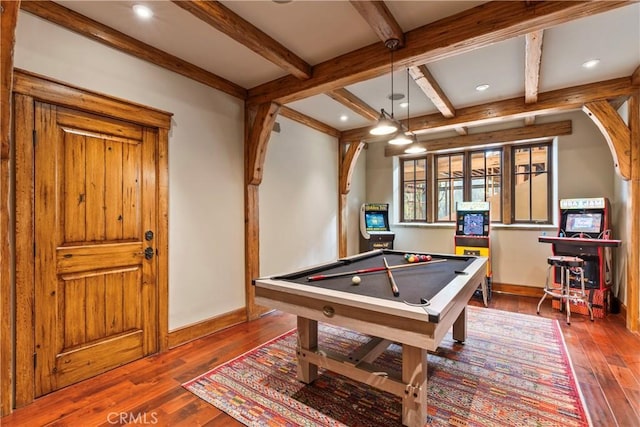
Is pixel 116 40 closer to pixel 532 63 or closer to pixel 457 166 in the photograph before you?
pixel 532 63

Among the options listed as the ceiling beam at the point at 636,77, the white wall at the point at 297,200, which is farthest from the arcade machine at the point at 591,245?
the white wall at the point at 297,200

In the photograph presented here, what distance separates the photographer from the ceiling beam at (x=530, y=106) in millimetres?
3545

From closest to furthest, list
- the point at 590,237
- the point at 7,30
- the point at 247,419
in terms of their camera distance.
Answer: the point at 7,30, the point at 247,419, the point at 590,237

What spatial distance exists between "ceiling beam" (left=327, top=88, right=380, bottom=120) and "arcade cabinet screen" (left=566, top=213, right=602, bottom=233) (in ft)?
10.6

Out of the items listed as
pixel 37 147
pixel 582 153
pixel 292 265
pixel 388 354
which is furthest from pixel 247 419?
pixel 582 153

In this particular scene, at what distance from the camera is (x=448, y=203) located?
5.98 metres

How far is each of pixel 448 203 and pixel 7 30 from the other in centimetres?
615

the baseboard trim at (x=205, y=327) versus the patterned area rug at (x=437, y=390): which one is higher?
the baseboard trim at (x=205, y=327)

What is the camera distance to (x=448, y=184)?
5.98 metres

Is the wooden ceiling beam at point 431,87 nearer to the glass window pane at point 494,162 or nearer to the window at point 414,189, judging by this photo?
the glass window pane at point 494,162

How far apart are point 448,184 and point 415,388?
4878 mm

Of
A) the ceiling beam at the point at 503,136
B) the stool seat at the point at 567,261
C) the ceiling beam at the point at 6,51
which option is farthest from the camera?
the ceiling beam at the point at 503,136

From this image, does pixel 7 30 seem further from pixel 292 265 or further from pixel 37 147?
pixel 292 265

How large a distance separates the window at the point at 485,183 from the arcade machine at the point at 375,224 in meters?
0.61
